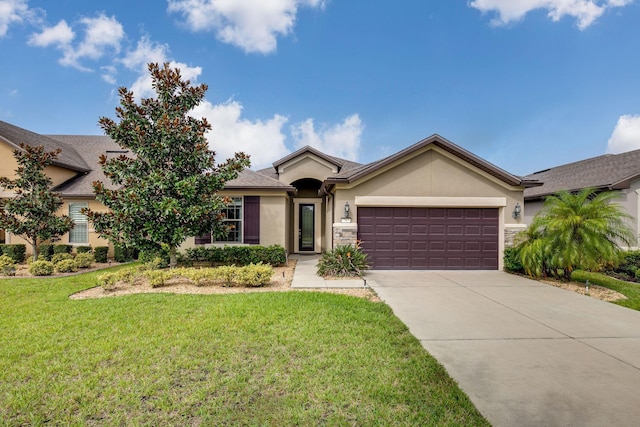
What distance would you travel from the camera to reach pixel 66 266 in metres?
10.2

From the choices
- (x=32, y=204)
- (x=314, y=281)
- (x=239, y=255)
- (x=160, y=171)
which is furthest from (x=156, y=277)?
(x=32, y=204)

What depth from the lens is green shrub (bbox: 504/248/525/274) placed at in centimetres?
1029

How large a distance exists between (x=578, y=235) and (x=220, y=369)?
977 cm

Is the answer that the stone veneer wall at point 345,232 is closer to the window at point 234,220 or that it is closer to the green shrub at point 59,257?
the window at point 234,220

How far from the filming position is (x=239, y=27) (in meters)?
11.8

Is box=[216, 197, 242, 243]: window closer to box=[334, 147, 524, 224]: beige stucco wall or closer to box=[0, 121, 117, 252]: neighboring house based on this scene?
box=[334, 147, 524, 224]: beige stucco wall

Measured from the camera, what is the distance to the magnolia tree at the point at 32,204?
10.9 meters

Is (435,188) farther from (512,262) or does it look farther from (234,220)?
(234,220)

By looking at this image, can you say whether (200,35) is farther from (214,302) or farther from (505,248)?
(505,248)

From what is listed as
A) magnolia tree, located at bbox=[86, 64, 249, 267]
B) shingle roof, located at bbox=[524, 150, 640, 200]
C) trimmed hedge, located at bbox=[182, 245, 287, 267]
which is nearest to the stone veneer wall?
trimmed hedge, located at bbox=[182, 245, 287, 267]

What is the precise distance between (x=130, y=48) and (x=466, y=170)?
1318cm

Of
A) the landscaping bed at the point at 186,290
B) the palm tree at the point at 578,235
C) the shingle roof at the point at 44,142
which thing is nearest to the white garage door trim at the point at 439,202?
the palm tree at the point at 578,235

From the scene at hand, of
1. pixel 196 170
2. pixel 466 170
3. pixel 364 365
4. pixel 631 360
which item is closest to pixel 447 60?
pixel 466 170

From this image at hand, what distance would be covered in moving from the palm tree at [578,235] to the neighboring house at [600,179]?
2816 mm
